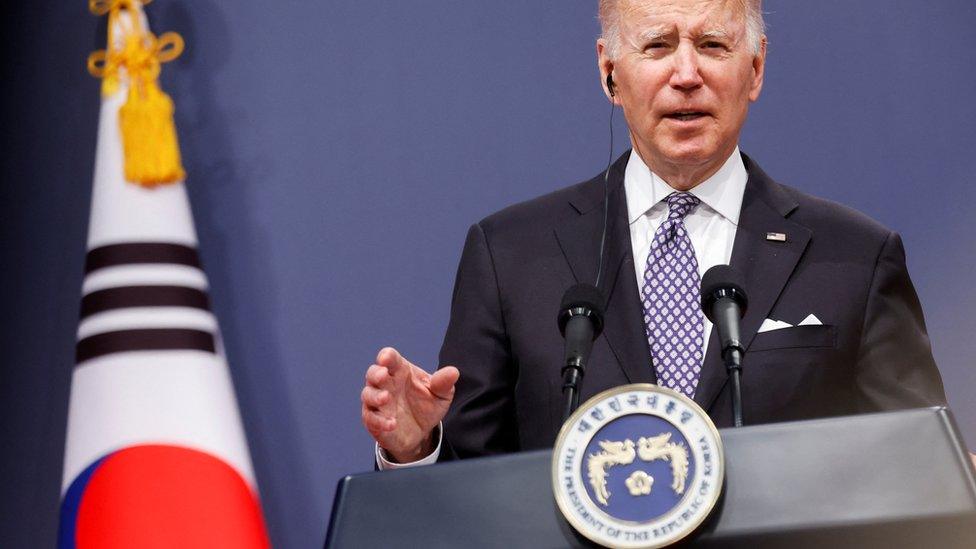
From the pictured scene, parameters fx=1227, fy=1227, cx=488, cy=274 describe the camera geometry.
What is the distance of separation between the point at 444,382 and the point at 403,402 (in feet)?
0.27

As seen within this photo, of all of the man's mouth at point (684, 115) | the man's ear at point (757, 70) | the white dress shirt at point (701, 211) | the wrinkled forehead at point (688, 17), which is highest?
the wrinkled forehead at point (688, 17)

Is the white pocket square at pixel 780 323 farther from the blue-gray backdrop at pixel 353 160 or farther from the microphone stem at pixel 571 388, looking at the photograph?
the blue-gray backdrop at pixel 353 160

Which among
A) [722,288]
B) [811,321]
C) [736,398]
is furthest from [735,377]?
[811,321]

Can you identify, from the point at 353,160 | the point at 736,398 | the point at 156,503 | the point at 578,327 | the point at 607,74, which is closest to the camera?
the point at 736,398

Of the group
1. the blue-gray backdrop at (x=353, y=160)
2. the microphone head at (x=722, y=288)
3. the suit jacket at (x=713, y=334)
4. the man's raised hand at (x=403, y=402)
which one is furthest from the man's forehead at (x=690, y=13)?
the blue-gray backdrop at (x=353, y=160)

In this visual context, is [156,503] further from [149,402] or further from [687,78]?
[687,78]

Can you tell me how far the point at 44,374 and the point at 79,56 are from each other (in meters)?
0.72

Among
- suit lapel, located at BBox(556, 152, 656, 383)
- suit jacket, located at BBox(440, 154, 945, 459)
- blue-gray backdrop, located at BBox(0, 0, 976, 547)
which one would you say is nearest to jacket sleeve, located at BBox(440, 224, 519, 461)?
suit jacket, located at BBox(440, 154, 945, 459)

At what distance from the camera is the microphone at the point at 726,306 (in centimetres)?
122

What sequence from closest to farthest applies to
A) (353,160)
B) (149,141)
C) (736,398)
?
(736,398) < (149,141) < (353,160)

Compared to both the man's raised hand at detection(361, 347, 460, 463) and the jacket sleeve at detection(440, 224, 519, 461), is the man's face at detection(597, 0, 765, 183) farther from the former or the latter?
the man's raised hand at detection(361, 347, 460, 463)

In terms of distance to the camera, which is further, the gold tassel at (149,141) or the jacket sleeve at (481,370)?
the gold tassel at (149,141)

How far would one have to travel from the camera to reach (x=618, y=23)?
186 centimetres

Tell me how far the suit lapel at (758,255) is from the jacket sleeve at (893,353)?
12cm
